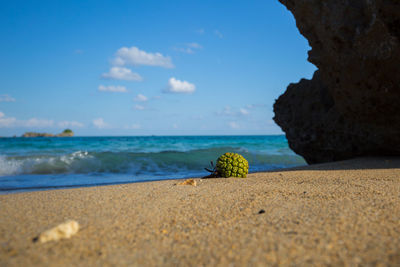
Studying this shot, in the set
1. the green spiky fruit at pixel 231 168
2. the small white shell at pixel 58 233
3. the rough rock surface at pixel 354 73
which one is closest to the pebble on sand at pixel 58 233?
the small white shell at pixel 58 233

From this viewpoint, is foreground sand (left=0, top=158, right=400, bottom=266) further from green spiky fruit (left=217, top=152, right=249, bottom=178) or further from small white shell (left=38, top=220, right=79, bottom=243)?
green spiky fruit (left=217, top=152, right=249, bottom=178)

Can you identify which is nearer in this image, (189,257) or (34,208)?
(189,257)

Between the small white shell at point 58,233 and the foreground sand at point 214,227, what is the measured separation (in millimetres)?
41

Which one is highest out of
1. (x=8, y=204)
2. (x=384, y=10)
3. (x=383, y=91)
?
(x=384, y=10)

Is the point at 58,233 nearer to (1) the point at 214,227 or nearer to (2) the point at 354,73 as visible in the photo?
(1) the point at 214,227

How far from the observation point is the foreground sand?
4.61ft

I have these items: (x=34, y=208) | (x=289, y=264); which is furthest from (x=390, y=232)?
(x=34, y=208)

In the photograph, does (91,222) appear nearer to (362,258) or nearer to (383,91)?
(362,258)

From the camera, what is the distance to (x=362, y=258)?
4.39 ft

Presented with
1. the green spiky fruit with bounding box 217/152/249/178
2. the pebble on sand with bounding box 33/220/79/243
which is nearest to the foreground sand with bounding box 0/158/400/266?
the pebble on sand with bounding box 33/220/79/243

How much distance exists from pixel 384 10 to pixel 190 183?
3.22 metres

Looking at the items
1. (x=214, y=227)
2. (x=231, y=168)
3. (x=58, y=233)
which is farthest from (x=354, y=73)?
(x=58, y=233)

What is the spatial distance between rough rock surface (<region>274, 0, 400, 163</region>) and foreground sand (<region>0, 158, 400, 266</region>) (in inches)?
67.9

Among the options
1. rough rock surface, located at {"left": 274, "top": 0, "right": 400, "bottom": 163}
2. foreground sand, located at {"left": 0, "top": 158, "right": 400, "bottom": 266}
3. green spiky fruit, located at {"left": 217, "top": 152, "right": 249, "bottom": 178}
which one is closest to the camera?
foreground sand, located at {"left": 0, "top": 158, "right": 400, "bottom": 266}
